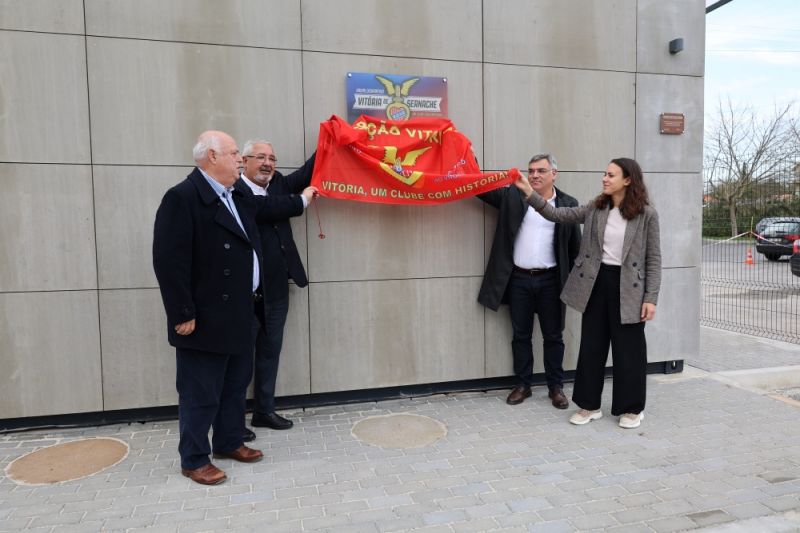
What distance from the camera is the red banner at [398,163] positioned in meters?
4.74

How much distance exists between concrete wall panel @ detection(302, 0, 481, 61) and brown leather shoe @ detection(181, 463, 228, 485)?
3.41 meters

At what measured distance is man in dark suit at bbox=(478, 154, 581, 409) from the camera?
501 centimetres

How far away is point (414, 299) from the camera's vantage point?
17.3 ft

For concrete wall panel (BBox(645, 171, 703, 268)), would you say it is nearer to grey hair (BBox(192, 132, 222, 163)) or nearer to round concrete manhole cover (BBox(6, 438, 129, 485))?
grey hair (BBox(192, 132, 222, 163))

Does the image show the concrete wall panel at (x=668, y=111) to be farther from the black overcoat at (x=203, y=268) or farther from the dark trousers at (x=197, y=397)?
the dark trousers at (x=197, y=397)

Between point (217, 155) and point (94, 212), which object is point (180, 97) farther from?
point (217, 155)

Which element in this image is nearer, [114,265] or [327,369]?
[114,265]

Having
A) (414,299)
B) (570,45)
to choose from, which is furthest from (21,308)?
(570,45)

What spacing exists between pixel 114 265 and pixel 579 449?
12.8 feet

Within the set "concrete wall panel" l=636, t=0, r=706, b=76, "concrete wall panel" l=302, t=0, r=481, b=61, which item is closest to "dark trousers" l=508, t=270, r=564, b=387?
"concrete wall panel" l=302, t=0, r=481, b=61

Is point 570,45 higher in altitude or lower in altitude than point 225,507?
higher

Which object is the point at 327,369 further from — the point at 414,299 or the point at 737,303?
the point at 737,303

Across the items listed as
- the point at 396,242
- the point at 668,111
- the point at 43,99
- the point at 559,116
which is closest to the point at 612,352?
the point at 396,242

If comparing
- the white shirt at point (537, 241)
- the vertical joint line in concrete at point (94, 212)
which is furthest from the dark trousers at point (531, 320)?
the vertical joint line in concrete at point (94, 212)
